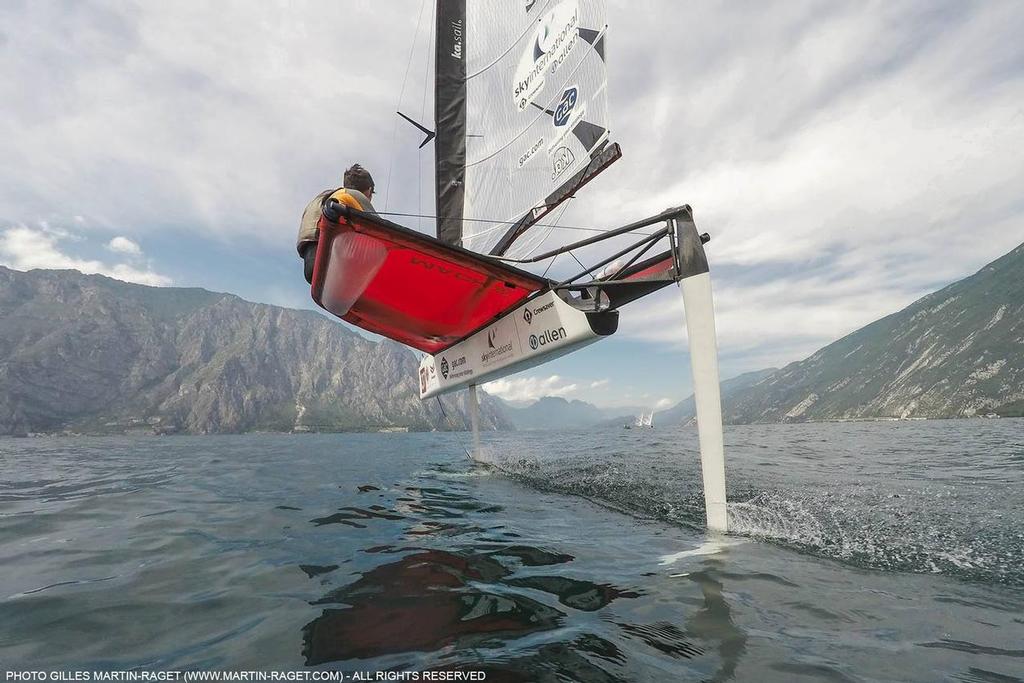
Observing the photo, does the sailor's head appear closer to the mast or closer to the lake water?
the mast

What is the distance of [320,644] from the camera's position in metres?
2.65

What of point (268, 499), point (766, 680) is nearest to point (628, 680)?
point (766, 680)

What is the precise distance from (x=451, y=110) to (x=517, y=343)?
680cm

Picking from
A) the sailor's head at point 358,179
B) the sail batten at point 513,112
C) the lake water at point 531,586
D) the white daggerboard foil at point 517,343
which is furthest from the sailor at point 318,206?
the lake water at point 531,586

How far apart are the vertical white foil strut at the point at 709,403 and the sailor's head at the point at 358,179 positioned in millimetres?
6262

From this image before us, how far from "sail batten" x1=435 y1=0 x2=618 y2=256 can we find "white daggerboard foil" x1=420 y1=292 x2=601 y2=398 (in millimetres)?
2109

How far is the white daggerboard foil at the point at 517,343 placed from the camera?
7566mm

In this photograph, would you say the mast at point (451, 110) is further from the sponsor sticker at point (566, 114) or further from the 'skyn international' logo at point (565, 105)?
the 'skyn international' logo at point (565, 105)

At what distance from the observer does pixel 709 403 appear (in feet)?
17.6

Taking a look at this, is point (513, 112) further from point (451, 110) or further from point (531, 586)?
point (531, 586)

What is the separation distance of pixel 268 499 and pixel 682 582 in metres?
7.04

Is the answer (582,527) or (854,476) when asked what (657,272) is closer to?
(582,527)

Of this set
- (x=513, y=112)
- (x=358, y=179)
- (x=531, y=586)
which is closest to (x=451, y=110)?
(x=513, y=112)

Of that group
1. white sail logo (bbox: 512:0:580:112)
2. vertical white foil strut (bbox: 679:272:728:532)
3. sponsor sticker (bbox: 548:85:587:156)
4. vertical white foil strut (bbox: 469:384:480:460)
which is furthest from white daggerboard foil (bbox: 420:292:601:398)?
white sail logo (bbox: 512:0:580:112)
